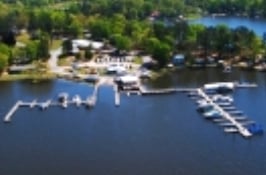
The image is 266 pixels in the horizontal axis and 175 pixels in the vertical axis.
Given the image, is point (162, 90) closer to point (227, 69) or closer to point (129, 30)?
point (227, 69)

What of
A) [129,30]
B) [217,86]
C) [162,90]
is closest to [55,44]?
[129,30]

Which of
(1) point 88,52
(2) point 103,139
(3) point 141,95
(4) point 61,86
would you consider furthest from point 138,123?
(1) point 88,52

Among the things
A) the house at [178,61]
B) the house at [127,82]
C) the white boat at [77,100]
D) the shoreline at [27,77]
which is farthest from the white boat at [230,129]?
the shoreline at [27,77]

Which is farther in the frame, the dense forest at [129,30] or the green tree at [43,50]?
the dense forest at [129,30]

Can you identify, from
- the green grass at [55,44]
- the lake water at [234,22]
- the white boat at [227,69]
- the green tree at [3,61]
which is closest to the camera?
the green tree at [3,61]

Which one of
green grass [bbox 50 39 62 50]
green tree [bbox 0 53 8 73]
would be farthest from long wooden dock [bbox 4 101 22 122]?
green grass [bbox 50 39 62 50]

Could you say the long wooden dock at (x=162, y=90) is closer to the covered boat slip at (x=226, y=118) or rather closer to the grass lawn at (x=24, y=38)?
the covered boat slip at (x=226, y=118)
